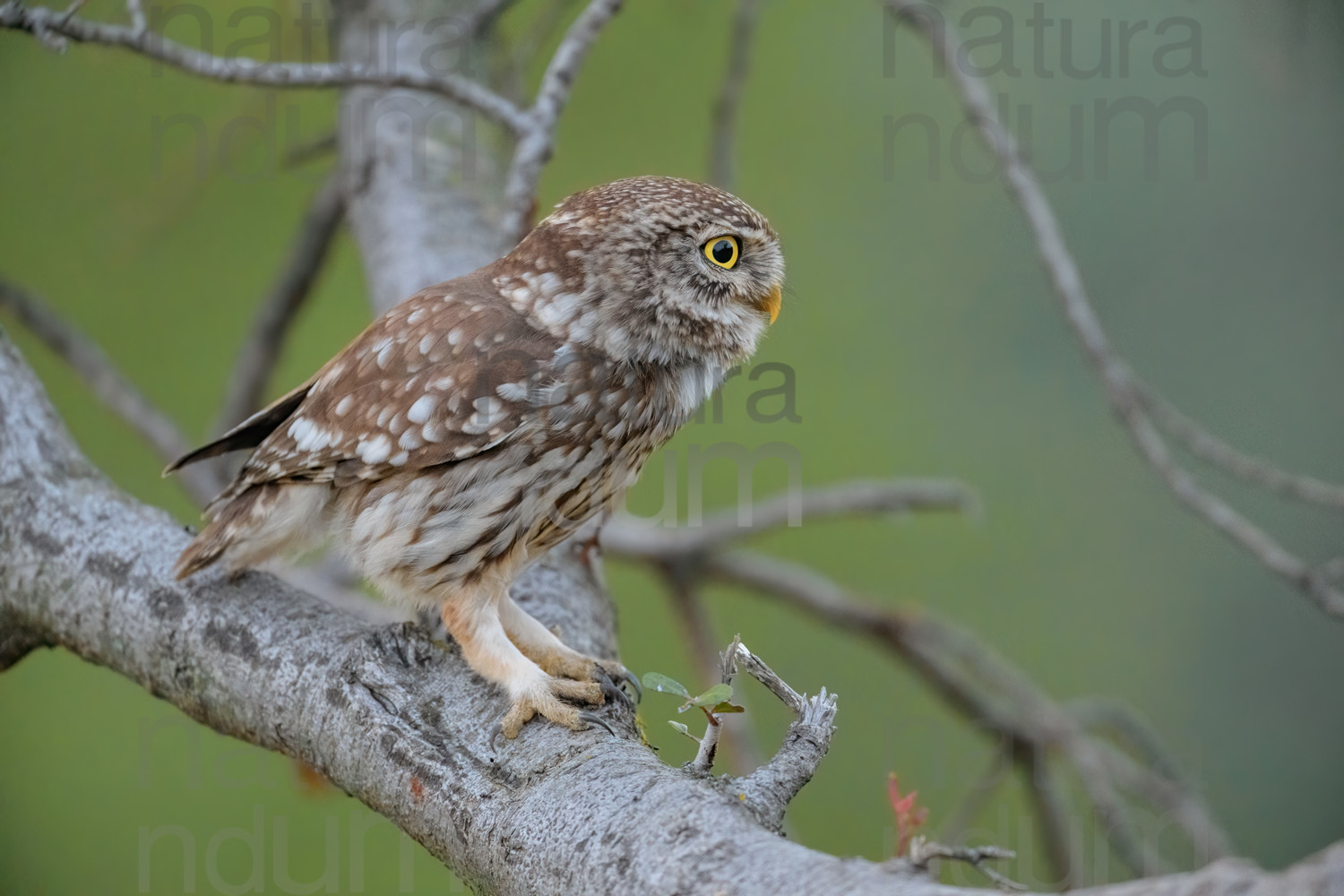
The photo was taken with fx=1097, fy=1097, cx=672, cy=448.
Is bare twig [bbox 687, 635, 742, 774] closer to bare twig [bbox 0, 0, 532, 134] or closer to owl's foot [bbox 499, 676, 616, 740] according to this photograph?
owl's foot [bbox 499, 676, 616, 740]

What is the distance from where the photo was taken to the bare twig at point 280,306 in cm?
295

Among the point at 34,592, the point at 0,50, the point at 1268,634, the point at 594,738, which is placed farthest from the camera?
the point at 1268,634

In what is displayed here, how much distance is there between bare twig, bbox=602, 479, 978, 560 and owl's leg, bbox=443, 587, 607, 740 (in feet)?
2.88

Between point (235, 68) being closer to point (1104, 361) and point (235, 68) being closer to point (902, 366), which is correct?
point (1104, 361)

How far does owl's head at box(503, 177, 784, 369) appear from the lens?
1.57 m

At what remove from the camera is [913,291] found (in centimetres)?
378

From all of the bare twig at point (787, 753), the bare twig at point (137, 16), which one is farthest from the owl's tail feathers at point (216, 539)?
the bare twig at point (787, 753)

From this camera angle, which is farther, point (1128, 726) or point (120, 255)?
point (120, 255)

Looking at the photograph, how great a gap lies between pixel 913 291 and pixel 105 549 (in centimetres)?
279

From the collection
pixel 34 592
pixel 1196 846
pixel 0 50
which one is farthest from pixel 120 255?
pixel 1196 846

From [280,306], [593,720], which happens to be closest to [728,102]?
[280,306]

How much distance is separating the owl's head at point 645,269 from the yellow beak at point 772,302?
0.17 ft

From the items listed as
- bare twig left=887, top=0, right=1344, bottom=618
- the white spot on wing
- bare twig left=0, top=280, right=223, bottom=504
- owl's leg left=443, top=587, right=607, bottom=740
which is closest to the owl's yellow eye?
the white spot on wing

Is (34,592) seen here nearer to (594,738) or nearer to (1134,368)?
(594,738)
